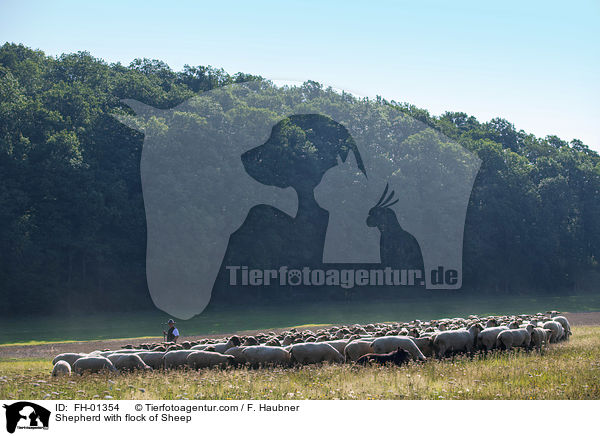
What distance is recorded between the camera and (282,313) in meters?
48.2

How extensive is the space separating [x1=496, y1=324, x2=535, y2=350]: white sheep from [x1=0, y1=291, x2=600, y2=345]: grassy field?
19779 mm

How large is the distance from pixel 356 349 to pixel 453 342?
339 centimetres

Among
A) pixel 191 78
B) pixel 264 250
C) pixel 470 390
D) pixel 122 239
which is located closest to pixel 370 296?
pixel 264 250

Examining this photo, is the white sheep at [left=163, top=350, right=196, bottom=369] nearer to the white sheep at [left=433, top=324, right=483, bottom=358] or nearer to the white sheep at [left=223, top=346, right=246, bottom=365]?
the white sheep at [left=223, top=346, right=246, bottom=365]

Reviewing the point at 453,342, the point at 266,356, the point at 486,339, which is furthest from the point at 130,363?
the point at 486,339

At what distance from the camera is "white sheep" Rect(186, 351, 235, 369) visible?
55.9 feet

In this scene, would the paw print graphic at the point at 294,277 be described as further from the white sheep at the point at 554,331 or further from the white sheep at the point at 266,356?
the white sheep at the point at 266,356

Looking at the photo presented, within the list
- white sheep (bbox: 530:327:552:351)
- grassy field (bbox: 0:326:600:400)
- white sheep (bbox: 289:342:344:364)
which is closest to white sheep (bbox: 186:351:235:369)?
grassy field (bbox: 0:326:600:400)

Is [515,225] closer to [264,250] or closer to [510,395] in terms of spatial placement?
[264,250]

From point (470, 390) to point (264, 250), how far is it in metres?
42.5

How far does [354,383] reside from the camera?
1310 cm

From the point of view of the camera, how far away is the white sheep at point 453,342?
18.8 m
